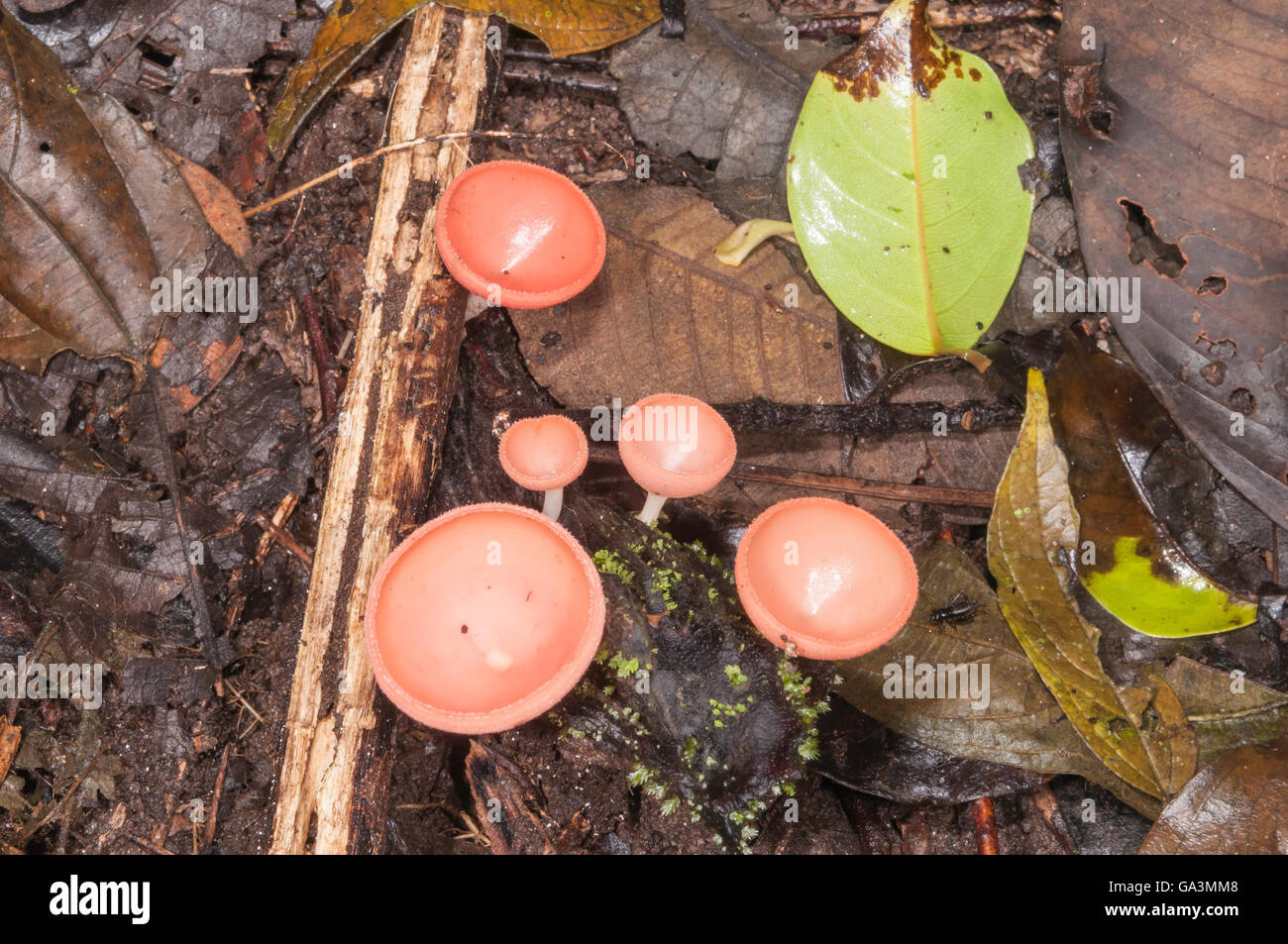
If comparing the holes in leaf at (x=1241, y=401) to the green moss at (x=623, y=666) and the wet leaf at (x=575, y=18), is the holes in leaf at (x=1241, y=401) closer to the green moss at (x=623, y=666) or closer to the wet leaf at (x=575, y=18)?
the green moss at (x=623, y=666)

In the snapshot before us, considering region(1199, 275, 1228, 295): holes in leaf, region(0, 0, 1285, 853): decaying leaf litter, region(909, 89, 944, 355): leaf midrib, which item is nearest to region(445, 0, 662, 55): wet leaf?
region(0, 0, 1285, 853): decaying leaf litter

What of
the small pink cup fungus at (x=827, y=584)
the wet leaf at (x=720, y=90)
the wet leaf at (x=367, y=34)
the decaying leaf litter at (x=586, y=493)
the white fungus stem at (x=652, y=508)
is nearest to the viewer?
the small pink cup fungus at (x=827, y=584)

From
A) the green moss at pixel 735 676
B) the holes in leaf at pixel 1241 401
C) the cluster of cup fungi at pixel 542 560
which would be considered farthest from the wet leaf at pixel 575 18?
the holes in leaf at pixel 1241 401

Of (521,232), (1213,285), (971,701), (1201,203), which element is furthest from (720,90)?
(971,701)

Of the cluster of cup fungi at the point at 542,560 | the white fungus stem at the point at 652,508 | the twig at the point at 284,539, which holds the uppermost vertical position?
the cluster of cup fungi at the point at 542,560

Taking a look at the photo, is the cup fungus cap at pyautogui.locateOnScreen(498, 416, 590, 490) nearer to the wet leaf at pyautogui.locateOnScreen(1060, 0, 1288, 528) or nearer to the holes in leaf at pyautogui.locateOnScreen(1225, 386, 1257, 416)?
the wet leaf at pyautogui.locateOnScreen(1060, 0, 1288, 528)

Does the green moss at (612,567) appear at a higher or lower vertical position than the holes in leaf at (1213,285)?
lower
